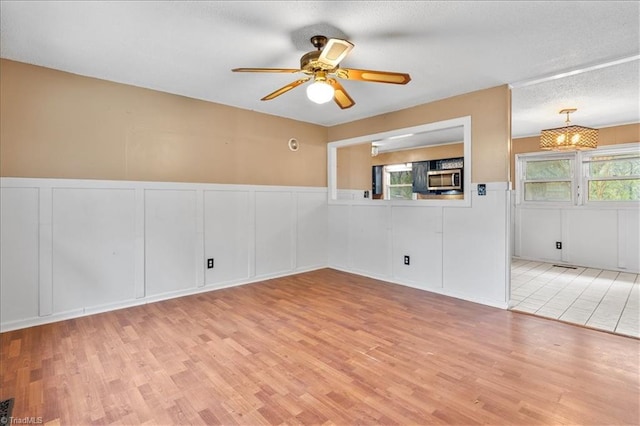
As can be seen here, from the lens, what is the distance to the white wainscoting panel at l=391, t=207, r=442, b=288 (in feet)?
13.1

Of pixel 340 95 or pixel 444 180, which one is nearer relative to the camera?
pixel 340 95

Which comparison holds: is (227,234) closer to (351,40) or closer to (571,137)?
(351,40)

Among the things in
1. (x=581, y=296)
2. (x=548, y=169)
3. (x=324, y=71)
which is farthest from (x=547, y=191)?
(x=324, y=71)

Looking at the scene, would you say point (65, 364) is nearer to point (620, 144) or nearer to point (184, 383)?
point (184, 383)

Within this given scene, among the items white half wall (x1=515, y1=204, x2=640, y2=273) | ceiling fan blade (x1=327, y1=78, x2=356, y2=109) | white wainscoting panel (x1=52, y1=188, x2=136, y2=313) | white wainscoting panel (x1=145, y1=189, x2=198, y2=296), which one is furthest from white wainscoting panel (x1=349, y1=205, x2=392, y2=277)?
white half wall (x1=515, y1=204, x2=640, y2=273)

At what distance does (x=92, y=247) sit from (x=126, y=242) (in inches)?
11.9

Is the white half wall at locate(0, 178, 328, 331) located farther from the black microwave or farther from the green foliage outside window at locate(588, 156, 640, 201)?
the green foliage outside window at locate(588, 156, 640, 201)

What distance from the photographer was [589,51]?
2.65 m

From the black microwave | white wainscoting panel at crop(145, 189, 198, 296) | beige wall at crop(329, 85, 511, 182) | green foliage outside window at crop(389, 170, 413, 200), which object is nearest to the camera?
beige wall at crop(329, 85, 511, 182)

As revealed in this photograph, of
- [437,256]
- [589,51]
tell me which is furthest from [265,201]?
[589,51]

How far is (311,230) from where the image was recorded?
520 cm

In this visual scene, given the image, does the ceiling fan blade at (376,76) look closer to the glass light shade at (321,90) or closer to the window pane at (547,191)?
the glass light shade at (321,90)

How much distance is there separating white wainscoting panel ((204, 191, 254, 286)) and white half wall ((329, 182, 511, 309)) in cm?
157

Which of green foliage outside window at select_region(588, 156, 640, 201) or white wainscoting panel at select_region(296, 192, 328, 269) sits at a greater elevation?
green foliage outside window at select_region(588, 156, 640, 201)
